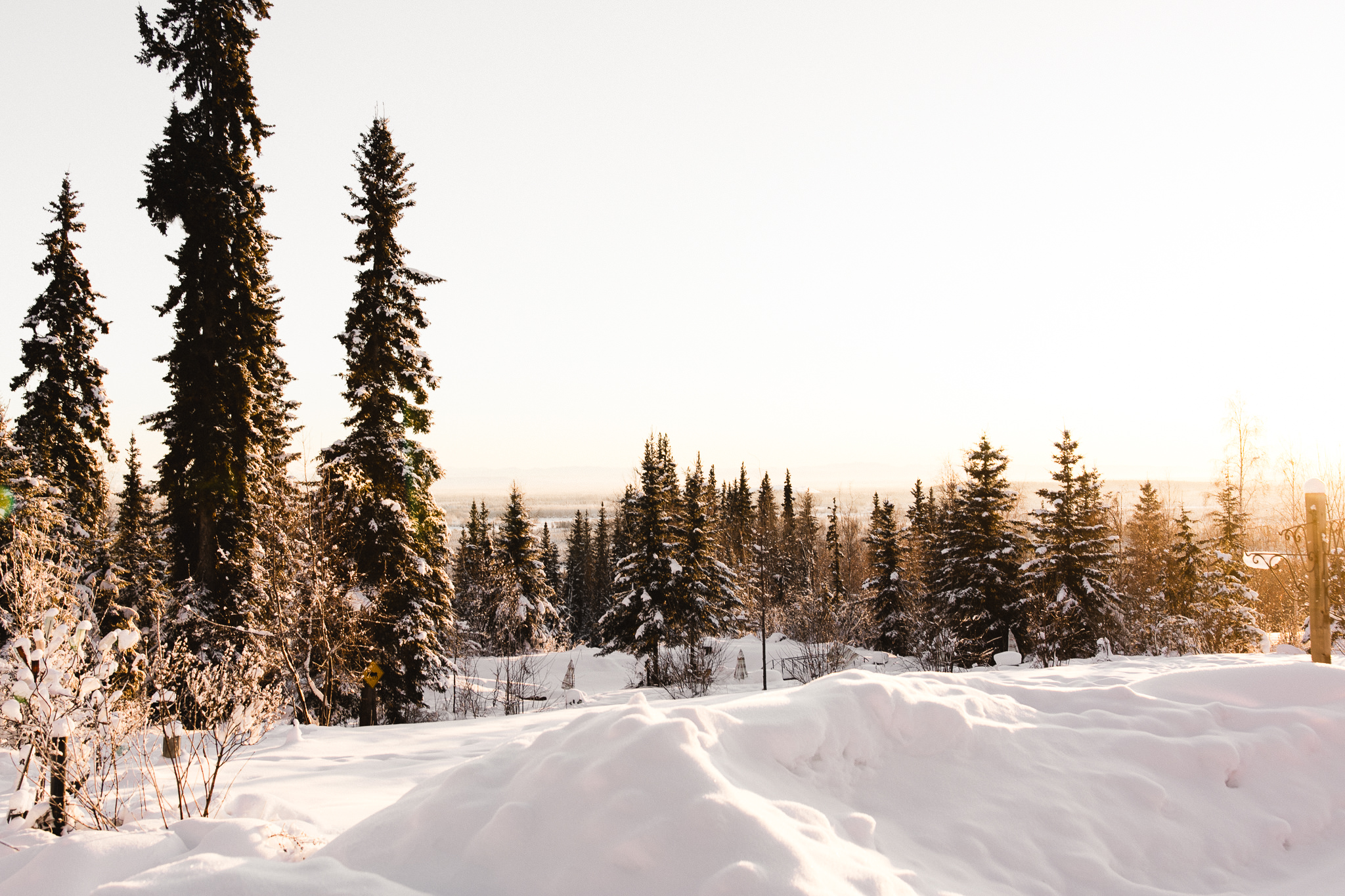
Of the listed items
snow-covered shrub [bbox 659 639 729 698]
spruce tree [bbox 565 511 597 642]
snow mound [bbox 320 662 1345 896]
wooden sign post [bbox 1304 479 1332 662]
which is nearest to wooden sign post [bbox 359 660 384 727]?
snow-covered shrub [bbox 659 639 729 698]

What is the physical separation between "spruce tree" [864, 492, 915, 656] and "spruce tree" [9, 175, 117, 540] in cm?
3011

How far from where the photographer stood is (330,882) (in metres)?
3.67

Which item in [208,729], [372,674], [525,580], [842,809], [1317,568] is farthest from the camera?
[525,580]

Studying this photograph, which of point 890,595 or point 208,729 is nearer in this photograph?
point 208,729

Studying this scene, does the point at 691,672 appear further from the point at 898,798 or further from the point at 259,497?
the point at 898,798

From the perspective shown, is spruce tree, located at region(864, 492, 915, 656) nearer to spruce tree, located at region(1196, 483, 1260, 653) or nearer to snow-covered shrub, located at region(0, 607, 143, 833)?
spruce tree, located at region(1196, 483, 1260, 653)

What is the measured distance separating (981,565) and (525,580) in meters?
20.5

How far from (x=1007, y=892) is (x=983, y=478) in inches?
1000

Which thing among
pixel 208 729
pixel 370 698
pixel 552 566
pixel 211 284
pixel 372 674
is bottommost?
pixel 552 566

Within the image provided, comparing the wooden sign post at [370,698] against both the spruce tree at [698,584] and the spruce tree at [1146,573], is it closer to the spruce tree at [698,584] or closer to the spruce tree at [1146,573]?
the spruce tree at [698,584]

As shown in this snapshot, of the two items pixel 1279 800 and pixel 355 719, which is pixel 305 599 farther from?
pixel 1279 800

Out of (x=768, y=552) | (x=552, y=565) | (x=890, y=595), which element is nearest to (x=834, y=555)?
(x=768, y=552)

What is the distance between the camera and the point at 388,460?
16484mm

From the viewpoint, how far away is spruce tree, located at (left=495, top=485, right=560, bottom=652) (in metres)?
32.8
